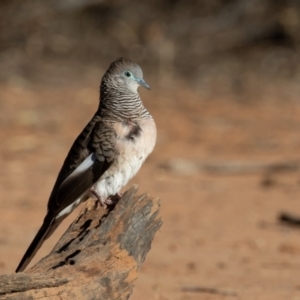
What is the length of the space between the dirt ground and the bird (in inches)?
38.7

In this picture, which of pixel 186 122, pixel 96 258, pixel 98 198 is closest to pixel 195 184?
pixel 186 122

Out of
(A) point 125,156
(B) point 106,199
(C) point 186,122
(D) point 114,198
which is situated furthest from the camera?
(C) point 186,122

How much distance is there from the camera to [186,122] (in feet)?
48.3

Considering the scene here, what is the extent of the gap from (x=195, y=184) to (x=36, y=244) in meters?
5.55

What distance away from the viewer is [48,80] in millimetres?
16922

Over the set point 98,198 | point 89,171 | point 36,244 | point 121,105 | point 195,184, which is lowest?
point 36,244

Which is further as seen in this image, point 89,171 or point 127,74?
point 127,74

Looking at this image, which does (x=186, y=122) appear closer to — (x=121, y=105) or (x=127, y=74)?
(x=127, y=74)

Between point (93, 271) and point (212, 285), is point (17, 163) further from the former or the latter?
point (93, 271)

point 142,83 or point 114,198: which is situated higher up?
point 142,83

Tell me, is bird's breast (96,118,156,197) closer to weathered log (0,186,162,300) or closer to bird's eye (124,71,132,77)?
bird's eye (124,71,132,77)

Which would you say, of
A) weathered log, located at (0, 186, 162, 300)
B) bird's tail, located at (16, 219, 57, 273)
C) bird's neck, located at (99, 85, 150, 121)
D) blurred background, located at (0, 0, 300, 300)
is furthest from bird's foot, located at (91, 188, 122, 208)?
blurred background, located at (0, 0, 300, 300)

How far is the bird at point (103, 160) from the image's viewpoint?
6.45m

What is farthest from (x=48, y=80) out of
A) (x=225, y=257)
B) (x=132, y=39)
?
(x=225, y=257)
